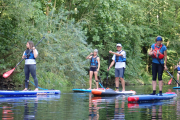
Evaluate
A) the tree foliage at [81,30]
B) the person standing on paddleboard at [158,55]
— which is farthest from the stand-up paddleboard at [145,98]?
the tree foliage at [81,30]

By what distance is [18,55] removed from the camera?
64.5ft

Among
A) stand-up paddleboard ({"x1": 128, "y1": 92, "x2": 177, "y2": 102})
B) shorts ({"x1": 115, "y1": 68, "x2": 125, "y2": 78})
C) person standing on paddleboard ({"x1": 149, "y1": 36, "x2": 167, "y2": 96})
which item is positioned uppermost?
person standing on paddleboard ({"x1": 149, "y1": 36, "x2": 167, "y2": 96})

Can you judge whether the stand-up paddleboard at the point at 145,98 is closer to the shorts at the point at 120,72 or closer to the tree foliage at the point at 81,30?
the shorts at the point at 120,72

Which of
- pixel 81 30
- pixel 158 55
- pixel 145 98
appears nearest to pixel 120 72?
pixel 158 55

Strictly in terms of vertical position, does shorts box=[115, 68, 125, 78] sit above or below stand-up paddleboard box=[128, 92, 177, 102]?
above

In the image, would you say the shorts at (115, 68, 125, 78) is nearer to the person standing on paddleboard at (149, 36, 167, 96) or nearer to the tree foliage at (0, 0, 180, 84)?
the person standing on paddleboard at (149, 36, 167, 96)

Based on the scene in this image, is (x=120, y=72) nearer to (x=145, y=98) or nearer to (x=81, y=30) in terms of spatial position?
(x=145, y=98)

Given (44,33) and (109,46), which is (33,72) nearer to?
(44,33)

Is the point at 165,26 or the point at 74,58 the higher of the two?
the point at 165,26

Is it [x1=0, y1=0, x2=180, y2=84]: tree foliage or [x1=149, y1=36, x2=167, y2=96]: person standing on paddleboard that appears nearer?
[x1=149, y1=36, x2=167, y2=96]: person standing on paddleboard

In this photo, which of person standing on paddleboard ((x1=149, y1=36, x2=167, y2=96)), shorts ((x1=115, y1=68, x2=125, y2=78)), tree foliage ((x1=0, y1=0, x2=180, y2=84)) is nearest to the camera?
person standing on paddleboard ((x1=149, y1=36, x2=167, y2=96))

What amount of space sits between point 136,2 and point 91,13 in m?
6.75

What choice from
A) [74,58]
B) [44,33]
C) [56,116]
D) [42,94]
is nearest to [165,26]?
[74,58]

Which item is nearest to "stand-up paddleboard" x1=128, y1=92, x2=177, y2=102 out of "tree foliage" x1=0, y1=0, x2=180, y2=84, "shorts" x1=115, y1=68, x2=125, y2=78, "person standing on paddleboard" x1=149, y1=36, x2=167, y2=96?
"person standing on paddleboard" x1=149, y1=36, x2=167, y2=96
